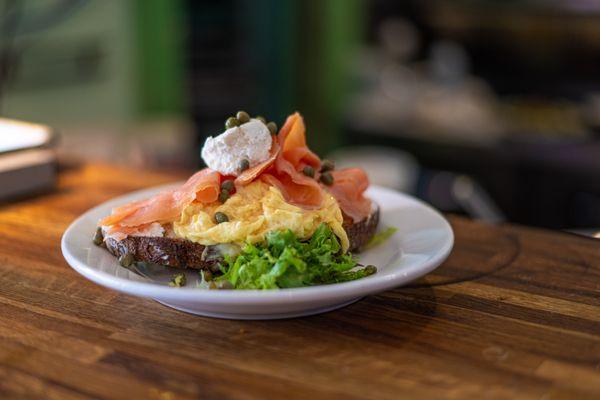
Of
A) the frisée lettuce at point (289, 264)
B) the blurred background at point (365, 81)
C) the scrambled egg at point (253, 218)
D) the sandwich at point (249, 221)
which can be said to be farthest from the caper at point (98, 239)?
the blurred background at point (365, 81)

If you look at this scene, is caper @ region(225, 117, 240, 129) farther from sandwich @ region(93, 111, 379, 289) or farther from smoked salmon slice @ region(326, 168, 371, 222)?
smoked salmon slice @ region(326, 168, 371, 222)

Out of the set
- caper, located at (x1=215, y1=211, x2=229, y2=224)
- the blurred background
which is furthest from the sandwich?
the blurred background

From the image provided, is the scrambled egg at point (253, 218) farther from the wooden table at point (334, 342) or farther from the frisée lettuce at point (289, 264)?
the wooden table at point (334, 342)

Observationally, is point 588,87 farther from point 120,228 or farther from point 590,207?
point 120,228

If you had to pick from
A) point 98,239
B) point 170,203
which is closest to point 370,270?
point 170,203

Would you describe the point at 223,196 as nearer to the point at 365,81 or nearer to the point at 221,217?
the point at 221,217
